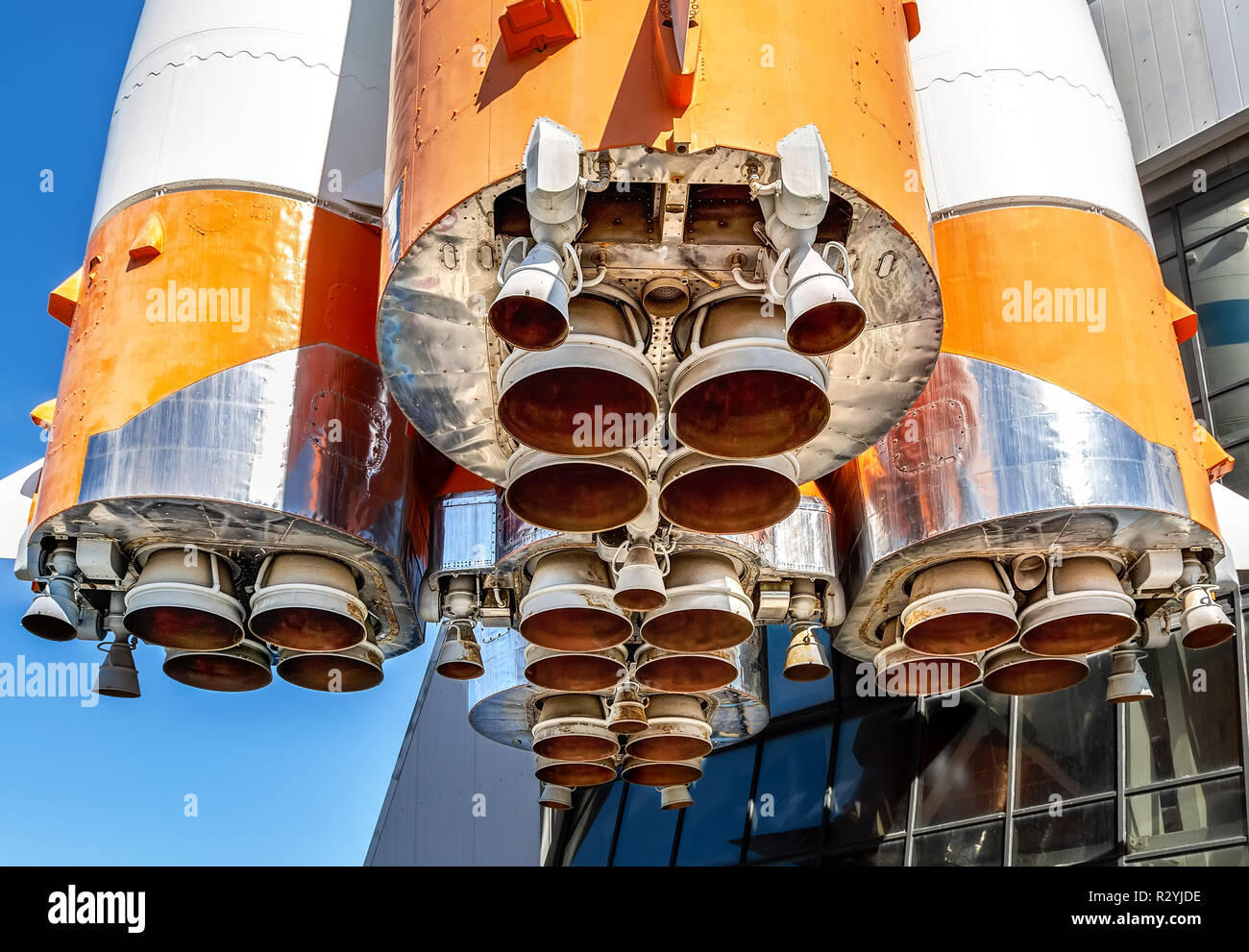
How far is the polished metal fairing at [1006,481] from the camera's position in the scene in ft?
34.9

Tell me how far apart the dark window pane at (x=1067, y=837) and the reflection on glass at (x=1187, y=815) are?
298 mm

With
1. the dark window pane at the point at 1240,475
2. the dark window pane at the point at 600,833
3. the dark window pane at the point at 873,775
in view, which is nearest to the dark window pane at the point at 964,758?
the dark window pane at the point at 873,775

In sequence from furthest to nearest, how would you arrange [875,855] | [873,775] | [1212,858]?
[873,775] → [875,855] → [1212,858]

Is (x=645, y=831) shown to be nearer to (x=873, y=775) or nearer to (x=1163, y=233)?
(x=873, y=775)

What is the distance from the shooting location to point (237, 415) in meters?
10.6

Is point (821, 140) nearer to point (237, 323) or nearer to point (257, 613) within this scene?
point (237, 323)

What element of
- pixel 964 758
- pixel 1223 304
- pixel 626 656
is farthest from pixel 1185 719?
pixel 626 656

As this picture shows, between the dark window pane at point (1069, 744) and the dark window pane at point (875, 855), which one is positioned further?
the dark window pane at point (875, 855)

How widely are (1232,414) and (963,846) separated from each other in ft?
21.0

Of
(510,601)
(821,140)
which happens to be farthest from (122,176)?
(821,140)

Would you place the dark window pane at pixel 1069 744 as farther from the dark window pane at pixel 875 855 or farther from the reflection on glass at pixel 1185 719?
the dark window pane at pixel 875 855

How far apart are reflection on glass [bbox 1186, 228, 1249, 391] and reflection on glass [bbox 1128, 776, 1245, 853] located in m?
5.40

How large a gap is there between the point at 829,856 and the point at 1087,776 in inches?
164

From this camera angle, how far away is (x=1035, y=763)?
1623 centimetres
